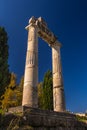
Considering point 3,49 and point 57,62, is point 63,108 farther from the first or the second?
point 3,49

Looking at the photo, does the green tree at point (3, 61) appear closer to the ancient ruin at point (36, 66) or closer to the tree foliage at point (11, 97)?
the tree foliage at point (11, 97)

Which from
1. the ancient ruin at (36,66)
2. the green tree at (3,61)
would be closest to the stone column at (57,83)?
the ancient ruin at (36,66)

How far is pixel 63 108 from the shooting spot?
65.4 ft

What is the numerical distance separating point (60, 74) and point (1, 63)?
9680 millimetres

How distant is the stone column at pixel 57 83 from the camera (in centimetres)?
2002

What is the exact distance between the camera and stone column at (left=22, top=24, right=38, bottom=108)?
16.0 meters

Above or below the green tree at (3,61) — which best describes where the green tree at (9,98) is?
below

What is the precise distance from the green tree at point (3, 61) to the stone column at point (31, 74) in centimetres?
893

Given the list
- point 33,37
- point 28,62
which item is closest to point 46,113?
point 28,62

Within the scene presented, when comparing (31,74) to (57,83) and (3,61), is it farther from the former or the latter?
(3,61)

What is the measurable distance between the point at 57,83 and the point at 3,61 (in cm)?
1006

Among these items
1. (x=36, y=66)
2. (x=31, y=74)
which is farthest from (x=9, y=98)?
(x=31, y=74)

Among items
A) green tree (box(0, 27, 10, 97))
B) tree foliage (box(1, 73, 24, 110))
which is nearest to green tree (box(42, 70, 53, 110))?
tree foliage (box(1, 73, 24, 110))

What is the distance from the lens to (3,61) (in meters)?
27.0
